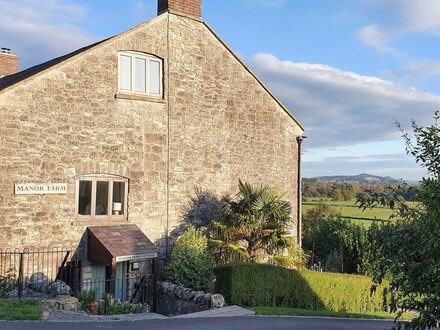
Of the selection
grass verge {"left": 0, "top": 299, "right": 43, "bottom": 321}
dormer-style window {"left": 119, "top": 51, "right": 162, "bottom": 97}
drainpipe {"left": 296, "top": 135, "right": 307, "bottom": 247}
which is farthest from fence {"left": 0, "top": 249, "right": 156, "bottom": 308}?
drainpipe {"left": 296, "top": 135, "right": 307, "bottom": 247}

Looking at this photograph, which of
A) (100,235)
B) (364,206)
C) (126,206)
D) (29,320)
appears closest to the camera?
(364,206)

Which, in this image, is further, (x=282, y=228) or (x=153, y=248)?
(x=282, y=228)

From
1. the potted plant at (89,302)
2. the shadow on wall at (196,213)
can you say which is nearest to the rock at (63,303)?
the potted plant at (89,302)

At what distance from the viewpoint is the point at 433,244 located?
580 centimetres

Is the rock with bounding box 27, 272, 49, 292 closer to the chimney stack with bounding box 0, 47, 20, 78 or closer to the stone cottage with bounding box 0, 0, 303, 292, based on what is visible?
the stone cottage with bounding box 0, 0, 303, 292

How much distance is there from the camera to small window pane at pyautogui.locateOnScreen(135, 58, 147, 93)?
17.5 metres

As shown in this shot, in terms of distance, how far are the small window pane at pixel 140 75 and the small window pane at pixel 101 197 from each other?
366 cm

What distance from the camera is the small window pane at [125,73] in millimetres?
16984

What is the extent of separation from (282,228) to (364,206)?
1206cm

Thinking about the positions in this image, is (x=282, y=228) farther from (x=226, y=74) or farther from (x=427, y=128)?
(x=427, y=128)

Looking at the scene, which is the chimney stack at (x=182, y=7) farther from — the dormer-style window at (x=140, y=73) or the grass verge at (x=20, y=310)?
the grass verge at (x=20, y=310)

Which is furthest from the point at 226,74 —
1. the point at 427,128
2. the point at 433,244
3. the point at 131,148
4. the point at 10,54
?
the point at 433,244

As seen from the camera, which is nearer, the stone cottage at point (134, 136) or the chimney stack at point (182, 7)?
the stone cottage at point (134, 136)

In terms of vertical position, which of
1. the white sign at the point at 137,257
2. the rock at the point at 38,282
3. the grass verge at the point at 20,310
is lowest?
the rock at the point at 38,282
